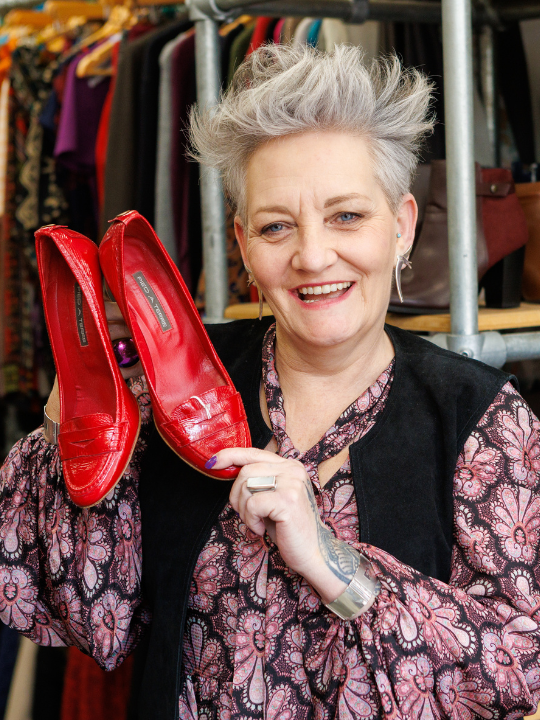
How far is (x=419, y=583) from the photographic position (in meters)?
0.93

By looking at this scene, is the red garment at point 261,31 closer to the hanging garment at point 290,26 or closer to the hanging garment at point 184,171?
the hanging garment at point 290,26

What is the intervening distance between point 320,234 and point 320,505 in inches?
16.3

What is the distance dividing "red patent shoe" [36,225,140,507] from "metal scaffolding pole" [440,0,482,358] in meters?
0.60

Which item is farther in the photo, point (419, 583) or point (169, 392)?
point (169, 392)

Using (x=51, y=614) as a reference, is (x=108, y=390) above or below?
above

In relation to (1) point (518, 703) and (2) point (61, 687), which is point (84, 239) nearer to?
(1) point (518, 703)

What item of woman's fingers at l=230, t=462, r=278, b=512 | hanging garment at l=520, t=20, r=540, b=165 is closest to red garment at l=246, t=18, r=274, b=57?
hanging garment at l=520, t=20, r=540, b=165

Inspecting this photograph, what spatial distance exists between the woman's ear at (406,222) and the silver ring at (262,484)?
505 mm

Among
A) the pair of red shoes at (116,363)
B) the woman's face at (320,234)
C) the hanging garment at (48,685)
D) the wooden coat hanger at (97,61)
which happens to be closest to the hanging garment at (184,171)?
the wooden coat hanger at (97,61)

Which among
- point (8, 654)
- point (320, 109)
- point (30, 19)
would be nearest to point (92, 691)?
point (8, 654)

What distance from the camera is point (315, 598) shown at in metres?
0.99

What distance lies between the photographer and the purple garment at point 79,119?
2.39 m

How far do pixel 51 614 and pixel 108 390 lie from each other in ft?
1.30

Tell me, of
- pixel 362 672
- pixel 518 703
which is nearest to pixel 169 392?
pixel 362 672
